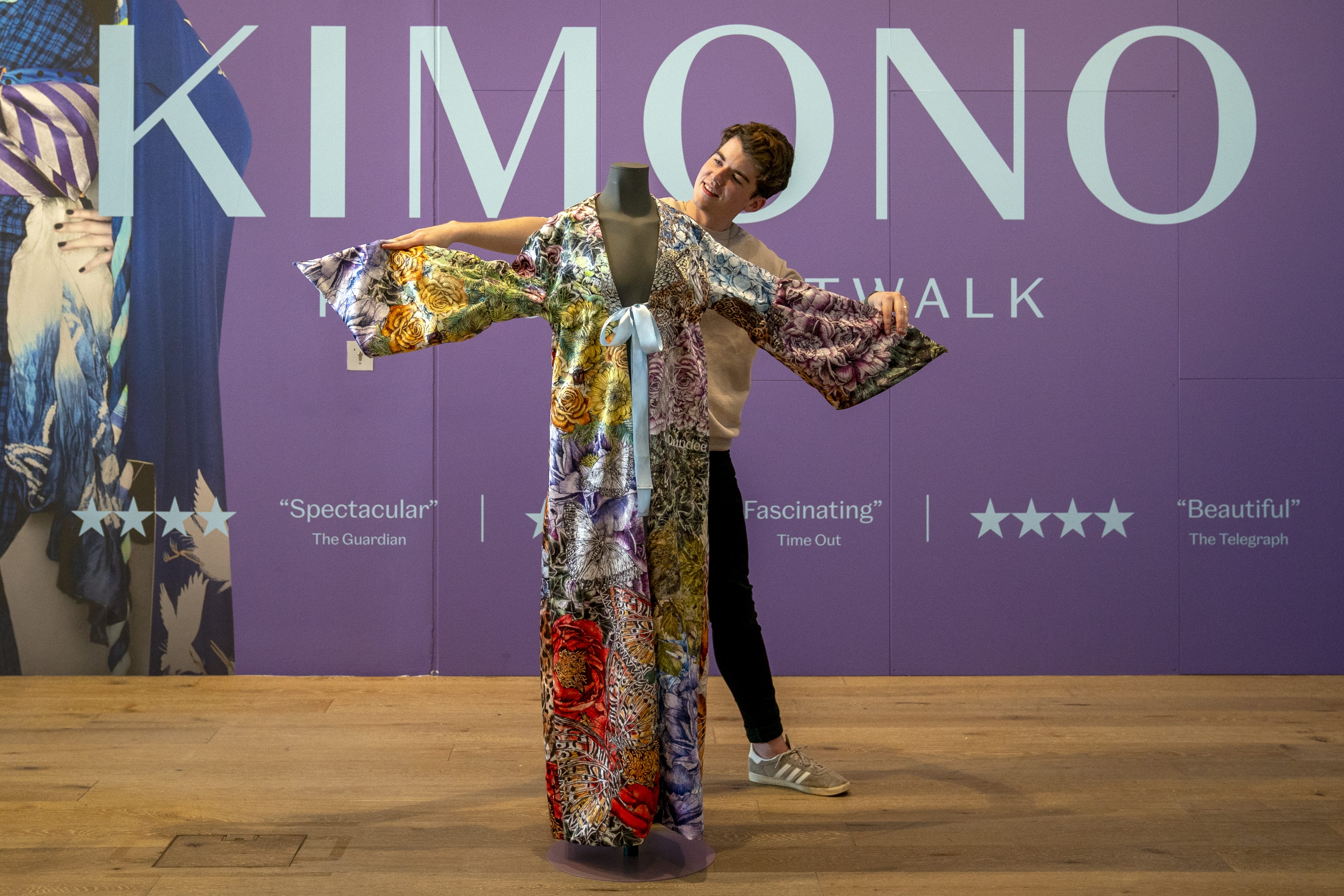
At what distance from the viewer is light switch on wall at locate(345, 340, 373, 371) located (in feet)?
10.4

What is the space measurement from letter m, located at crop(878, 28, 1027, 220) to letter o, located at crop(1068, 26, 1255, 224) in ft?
0.53

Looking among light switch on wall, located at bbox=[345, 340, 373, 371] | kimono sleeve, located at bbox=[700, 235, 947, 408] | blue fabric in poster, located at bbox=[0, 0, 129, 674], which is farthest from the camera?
light switch on wall, located at bbox=[345, 340, 373, 371]

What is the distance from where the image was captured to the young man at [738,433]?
209 cm

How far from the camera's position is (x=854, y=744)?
2.60 meters

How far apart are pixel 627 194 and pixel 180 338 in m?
1.82

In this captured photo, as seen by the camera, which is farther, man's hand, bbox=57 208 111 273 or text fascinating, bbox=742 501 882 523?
text fascinating, bbox=742 501 882 523

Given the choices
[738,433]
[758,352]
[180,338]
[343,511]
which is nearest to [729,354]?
[738,433]

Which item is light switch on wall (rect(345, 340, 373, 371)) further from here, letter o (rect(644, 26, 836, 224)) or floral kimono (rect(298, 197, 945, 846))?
floral kimono (rect(298, 197, 945, 846))

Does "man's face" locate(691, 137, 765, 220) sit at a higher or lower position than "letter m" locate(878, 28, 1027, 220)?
lower

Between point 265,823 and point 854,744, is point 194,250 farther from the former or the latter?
point 854,744

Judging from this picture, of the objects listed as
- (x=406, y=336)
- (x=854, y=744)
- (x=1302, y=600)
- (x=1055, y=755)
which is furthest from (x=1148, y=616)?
(x=406, y=336)

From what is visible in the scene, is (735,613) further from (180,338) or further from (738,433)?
(180,338)

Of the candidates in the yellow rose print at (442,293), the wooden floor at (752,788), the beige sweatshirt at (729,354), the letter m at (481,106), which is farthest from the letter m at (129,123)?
the beige sweatshirt at (729,354)

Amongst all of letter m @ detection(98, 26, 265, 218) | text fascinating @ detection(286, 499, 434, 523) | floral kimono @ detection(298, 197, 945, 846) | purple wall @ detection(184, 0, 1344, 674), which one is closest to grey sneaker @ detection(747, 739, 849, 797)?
floral kimono @ detection(298, 197, 945, 846)
